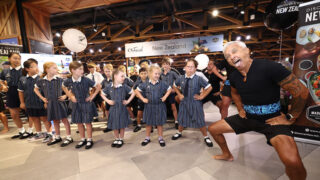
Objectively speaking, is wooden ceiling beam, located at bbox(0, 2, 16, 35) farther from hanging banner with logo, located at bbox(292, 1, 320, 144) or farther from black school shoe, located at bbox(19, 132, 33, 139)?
hanging banner with logo, located at bbox(292, 1, 320, 144)

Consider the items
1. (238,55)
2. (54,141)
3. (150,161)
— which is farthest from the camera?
(54,141)

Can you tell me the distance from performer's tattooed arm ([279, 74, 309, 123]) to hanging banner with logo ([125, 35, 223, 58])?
587cm

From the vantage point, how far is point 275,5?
3184 mm

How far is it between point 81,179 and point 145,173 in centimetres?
81

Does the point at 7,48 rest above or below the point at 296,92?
above

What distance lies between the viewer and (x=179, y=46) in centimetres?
727

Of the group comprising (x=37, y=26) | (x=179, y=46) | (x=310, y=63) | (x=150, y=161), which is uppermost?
(x=37, y=26)

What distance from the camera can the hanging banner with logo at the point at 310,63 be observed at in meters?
2.32

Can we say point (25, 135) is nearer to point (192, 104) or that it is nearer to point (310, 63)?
point (192, 104)

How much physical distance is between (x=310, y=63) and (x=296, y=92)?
1.63 metres

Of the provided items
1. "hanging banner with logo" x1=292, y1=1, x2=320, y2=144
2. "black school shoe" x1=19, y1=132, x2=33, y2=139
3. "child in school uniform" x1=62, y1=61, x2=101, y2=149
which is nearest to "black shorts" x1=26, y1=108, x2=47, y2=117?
"black school shoe" x1=19, y1=132, x2=33, y2=139

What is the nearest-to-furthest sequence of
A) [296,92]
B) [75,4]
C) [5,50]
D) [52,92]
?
[296,92] < [52,92] < [5,50] < [75,4]

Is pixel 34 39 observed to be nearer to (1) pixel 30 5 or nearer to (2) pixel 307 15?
(1) pixel 30 5

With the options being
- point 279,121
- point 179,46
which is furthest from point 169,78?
point 179,46
